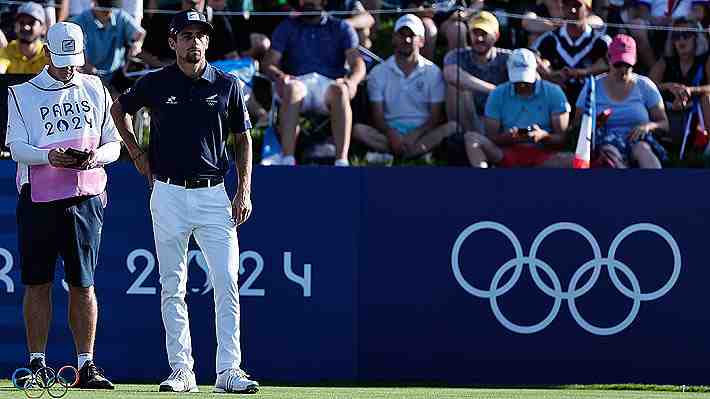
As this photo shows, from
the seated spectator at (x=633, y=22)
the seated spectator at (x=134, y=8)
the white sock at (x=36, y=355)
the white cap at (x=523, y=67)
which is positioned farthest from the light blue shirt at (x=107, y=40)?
the seated spectator at (x=633, y=22)

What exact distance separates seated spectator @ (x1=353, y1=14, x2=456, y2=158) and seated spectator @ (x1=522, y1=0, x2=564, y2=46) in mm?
1090

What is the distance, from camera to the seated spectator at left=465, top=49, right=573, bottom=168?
11.9m

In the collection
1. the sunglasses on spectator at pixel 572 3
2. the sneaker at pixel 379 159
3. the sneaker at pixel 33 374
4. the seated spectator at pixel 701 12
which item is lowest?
the sneaker at pixel 33 374

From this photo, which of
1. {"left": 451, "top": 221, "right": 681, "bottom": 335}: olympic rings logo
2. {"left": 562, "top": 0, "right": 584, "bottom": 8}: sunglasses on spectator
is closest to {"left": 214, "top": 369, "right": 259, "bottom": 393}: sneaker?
{"left": 451, "top": 221, "right": 681, "bottom": 335}: olympic rings logo

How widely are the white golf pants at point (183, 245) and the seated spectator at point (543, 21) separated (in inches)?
205

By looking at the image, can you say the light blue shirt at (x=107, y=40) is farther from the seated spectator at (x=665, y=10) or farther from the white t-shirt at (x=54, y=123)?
the seated spectator at (x=665, y=10)

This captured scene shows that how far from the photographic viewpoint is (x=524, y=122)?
12.1 m

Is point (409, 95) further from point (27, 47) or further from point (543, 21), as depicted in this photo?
point (27, 47)

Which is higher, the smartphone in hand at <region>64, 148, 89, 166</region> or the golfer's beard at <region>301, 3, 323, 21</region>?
the golfer's beard at <region>301, 3, 323, 21</region>

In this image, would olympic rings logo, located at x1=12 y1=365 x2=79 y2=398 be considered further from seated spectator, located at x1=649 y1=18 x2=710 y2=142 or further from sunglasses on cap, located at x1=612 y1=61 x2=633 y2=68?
seated spectator, located at x1=649 y1=18 x2=710 y2=142

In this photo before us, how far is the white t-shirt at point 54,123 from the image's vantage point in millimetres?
8898

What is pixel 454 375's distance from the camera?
11062 millimetres

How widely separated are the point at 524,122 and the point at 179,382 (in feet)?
15.4

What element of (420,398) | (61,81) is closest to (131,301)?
(61,81)
